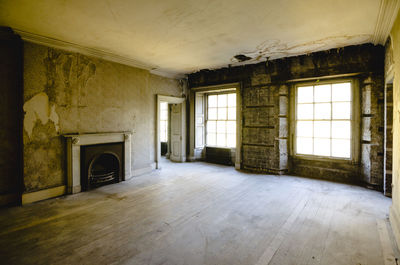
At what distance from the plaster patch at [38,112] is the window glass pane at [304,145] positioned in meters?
5.33

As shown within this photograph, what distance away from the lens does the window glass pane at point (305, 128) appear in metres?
4.96

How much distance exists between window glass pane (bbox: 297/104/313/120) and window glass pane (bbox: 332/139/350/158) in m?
0.78

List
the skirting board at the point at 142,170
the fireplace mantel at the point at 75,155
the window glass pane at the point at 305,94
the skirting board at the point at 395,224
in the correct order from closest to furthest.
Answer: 1. the skirting board at the point at 395,224
2. the fireplace mantel at the point at 75,155
3. the window glass pane at the point at 305,94
4. the skirting board at the point at 142,170

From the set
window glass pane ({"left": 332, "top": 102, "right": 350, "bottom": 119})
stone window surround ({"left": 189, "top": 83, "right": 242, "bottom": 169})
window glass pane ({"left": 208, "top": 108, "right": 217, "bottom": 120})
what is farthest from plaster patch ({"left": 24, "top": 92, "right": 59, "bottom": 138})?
window glass pane ({"left": 332, "top": 102, "right": 350, "bottom": 119})

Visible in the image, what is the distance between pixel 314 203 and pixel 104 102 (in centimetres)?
453

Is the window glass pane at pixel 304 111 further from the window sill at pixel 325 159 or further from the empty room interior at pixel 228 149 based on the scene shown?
the window sill at pixel 325 159

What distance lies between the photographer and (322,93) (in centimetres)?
476

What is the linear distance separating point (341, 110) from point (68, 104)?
18.8 feet

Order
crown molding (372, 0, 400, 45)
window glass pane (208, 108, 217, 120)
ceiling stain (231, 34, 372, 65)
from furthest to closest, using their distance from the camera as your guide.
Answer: window glass pane (208, 108, 217, 120) → ceiling stain (231, 34, 372, 65) → crown molding (372, 0, 400, 45)

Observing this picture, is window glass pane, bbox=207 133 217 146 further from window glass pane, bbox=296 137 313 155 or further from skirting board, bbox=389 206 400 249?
Answer: skirting board, bbox=389 206 400 249

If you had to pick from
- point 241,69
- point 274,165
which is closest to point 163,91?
point 241,69

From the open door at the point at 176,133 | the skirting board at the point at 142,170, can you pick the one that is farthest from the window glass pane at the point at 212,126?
the skirting board at the point at 142,170

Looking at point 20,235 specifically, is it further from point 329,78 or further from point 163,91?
point 329,78

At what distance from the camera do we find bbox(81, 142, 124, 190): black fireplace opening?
13.4ft
